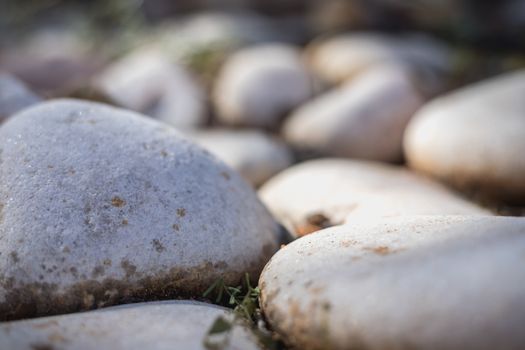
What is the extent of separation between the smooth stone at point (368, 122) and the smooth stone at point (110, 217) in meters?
1.40

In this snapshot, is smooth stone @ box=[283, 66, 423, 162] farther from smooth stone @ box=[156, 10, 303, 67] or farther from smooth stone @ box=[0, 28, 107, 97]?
smooth stone @ box=[0, 28, 107, 97]

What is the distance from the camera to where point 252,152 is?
3234 mm

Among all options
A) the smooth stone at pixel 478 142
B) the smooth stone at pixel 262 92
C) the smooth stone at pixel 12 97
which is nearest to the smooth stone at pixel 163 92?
the smooth stone at pixel 262 92

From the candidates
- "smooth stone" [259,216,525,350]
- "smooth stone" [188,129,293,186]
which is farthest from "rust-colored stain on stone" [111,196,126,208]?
"smooth stone" [188,129,293,186]

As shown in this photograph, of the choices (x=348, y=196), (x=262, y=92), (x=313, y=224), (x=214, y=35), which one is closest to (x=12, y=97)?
(x=313, y=224)

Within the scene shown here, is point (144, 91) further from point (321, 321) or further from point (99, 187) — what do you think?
point (321, 321)

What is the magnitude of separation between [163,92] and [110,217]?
2.55 meters

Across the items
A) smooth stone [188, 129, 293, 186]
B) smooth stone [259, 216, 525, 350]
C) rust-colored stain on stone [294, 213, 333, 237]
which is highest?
smooth stone [259, 216, 525, 350]

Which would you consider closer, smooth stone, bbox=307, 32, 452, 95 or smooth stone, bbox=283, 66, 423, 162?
smooth stone, bbox=283, 66, 423, 162

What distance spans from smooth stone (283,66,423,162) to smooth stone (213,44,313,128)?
518mm

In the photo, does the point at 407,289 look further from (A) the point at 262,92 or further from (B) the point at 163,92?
(B) the point at 163,92

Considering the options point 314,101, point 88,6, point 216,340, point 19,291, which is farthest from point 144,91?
point 88,6

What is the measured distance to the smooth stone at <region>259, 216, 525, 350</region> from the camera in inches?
47.4

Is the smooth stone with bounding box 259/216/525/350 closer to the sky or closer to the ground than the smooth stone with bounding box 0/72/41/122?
closer to the ground
